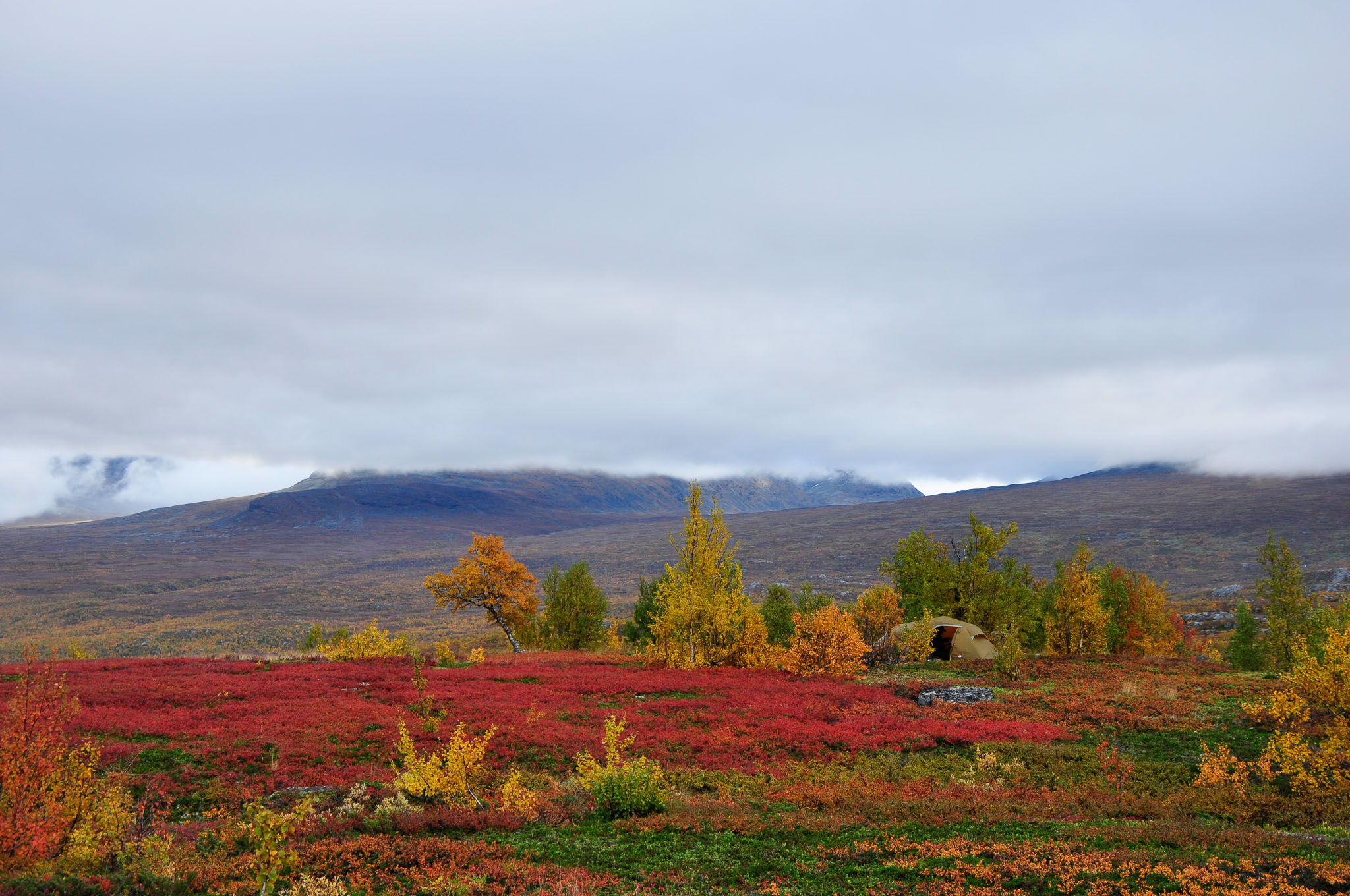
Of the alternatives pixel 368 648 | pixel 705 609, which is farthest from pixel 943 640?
pixel 368 648

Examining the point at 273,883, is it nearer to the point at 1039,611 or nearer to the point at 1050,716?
the point at 1050,716

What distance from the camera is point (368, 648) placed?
40625 mm

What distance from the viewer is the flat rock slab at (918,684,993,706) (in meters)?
27.2

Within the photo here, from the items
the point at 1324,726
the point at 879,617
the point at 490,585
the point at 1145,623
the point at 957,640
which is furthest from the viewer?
the point at 1145,623

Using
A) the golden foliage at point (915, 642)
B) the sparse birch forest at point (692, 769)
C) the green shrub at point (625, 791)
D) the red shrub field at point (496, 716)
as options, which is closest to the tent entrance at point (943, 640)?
the golden foliage at point (915, 642)

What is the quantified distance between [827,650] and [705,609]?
264 inches

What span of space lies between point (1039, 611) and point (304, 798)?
49.0 m

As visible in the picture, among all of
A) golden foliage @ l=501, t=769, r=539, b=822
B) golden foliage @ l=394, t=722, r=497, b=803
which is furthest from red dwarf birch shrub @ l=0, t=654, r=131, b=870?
golden foliage @ l=501, t=769, r=539, b=822

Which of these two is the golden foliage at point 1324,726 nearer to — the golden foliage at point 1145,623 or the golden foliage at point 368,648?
the golden foliage at point 368,648

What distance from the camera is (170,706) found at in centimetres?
2373

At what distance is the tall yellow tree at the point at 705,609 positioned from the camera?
1431 inches

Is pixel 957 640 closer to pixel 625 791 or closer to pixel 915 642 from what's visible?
pixel 915 642

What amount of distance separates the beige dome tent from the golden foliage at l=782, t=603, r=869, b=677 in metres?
9.01

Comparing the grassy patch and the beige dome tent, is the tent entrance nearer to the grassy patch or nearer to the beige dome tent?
the beige dome tent
